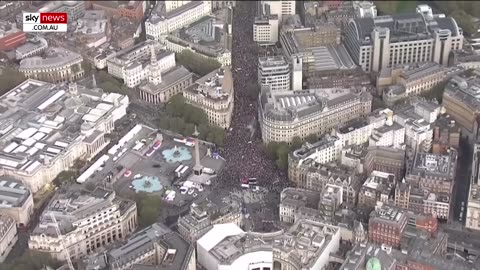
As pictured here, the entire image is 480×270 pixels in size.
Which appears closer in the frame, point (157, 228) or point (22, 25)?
point (157, 228)

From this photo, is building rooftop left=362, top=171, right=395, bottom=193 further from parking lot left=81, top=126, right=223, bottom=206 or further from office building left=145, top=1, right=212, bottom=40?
office building left=145, top=1, right=212, bottom=40

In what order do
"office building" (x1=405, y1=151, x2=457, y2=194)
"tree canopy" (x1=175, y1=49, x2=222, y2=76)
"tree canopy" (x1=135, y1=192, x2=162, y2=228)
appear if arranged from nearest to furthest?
1. "tree canopy" (x1=135, y1=192, x2=162, y2=228)
2. "office building" (x1=405, y1=151, x2=457, y2=194)
3. "tree canopy" (x1=175, y1=49, x2=222, y2=76)

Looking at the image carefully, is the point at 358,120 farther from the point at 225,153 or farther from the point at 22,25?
the point at 22,25

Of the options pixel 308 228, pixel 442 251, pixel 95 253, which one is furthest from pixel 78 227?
pixel 442 251

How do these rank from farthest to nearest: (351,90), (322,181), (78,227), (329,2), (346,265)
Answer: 1. (329,2)
2. (351,90)
3. (322,181)
4. (78,227)
5. (346,265)

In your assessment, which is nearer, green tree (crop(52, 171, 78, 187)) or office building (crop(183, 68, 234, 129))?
green tree (crop(52, 171, 78, 187))

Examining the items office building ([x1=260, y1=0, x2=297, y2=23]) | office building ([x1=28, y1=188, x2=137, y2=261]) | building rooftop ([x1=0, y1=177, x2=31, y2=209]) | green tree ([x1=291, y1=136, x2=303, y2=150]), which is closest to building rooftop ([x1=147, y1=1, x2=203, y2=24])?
office building ([x1=260, y1=0, x2=297, y2=23])

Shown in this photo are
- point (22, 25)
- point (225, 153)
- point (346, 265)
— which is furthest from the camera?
point (22, 25)

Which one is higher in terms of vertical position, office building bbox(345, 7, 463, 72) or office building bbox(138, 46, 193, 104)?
office building bbox(345, 7, 463, 72)

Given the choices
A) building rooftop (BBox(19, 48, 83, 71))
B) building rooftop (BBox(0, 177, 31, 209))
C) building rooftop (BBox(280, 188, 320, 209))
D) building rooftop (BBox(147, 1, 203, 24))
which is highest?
building rooftop (BBox(147, 1, 203, 24))
